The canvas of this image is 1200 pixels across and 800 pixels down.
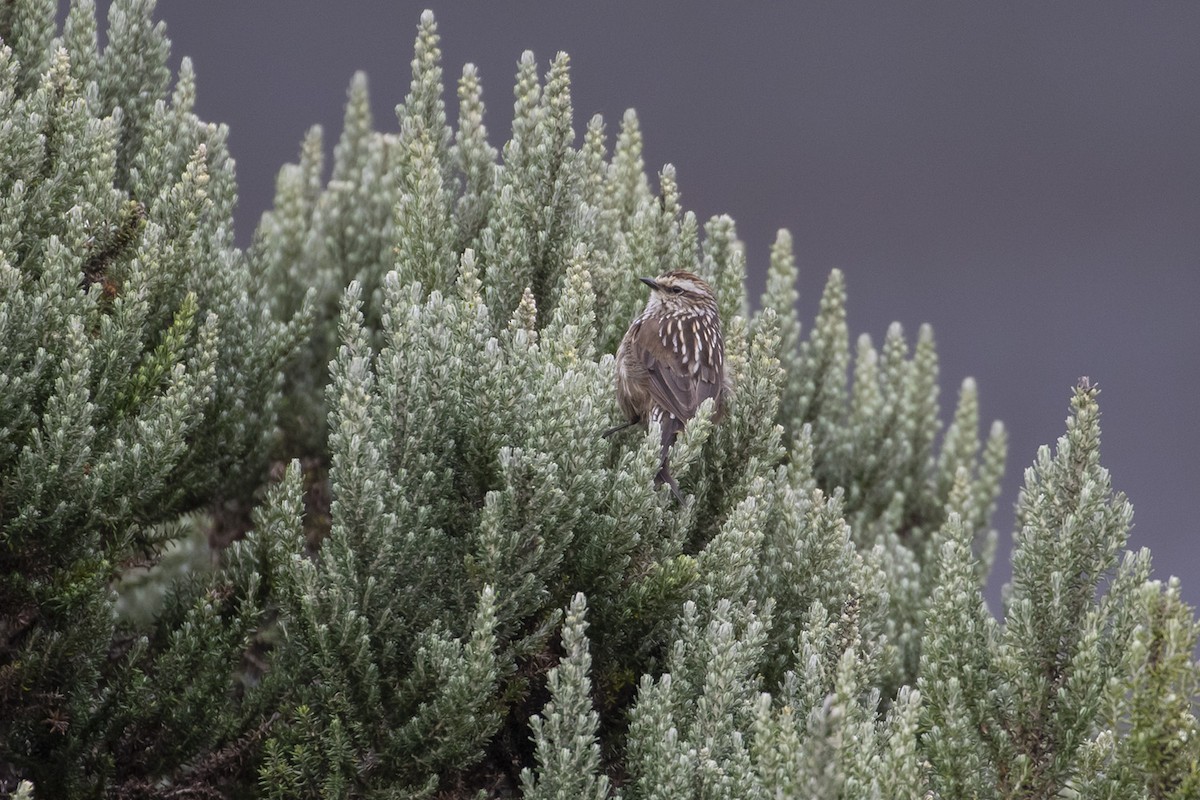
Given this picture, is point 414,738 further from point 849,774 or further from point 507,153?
point 507,153

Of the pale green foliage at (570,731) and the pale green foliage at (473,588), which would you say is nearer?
the pale green foliage at (570,731)

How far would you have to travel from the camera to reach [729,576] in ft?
14.3

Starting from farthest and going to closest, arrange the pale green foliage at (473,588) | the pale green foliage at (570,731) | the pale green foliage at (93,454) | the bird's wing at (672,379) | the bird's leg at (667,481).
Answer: the bird's wing at (672,379) → the bird's leg at (667,481) → the pale green foliage at (93,454) → the pale green foliage at (473,588) → the pale green foliage at (570,731)

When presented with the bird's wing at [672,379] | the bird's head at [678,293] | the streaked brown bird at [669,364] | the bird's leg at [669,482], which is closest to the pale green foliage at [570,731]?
the bird's leg at [669,482]

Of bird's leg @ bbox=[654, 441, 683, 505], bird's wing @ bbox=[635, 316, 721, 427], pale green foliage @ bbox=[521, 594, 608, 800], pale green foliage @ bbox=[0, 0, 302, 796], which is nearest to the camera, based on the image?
pale green foliage @ bbox=[521, 594, 608, 800]

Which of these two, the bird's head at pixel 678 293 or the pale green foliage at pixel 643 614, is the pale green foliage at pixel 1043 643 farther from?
the bird's head at pixel 678 293

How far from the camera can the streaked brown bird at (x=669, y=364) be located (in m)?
5.25

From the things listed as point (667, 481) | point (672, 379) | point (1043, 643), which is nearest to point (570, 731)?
point (667, 481)

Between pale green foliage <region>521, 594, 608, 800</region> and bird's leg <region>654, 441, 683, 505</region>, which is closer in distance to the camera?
pale green foliage <region>521, 594, 608, 800</region>

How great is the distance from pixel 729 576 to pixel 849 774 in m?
0.95

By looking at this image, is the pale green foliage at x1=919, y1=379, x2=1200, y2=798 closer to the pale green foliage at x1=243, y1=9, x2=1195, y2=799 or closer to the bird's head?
the pale green foliage at x1=243, y1=9, x2=1195, y2=799

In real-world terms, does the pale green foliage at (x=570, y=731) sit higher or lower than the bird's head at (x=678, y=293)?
lower

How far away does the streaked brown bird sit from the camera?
525 centimetres

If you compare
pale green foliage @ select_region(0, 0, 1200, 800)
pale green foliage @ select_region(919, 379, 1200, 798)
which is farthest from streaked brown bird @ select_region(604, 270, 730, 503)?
pale green foliage @ select_region(919, 379, 1200, 798)
